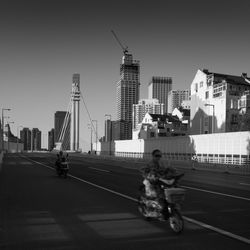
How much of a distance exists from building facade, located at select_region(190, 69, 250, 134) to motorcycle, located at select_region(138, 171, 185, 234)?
72.3 metres

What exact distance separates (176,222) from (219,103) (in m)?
86.7

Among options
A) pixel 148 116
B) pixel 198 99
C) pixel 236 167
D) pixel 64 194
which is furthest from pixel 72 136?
pixel 64 194

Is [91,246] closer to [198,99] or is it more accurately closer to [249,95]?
[249,95]

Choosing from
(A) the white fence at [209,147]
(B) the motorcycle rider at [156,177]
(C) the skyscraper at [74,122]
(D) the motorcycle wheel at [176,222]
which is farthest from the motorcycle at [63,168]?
(C) the skyscraper at [74,122]

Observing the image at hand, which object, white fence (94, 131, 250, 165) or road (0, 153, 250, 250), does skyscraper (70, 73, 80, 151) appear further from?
road (0, 153, 250, 250)

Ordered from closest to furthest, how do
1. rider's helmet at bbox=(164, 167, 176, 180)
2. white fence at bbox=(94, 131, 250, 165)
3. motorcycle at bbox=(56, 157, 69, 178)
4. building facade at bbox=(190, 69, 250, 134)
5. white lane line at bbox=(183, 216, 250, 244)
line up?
white lane line at bbox=(183, 216, 250, 244) → rider's helmet at bbox=(164, 167, 176, 180) → motorcycle at bbox=(56, 157, 69, 178) → white fence at bbox=(94, 131, 250, 165) → building facade at bbox=(190, 69, 250, 134)

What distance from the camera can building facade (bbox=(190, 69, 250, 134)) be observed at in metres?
87.6

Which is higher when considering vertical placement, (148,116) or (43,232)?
(148,116)

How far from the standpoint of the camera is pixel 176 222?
320 inches

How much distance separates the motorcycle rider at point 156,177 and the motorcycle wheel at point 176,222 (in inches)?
12.0

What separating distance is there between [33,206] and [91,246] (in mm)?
5292

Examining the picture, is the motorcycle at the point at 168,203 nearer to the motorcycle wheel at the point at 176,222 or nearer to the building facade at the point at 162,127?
the motorcycle wheel at the point at 176,222

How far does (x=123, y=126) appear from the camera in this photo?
197 m

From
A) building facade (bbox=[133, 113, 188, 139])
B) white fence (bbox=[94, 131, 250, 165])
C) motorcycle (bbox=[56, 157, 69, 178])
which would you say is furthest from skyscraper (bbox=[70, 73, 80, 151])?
motorcycle (bbox=[56, 157, 69, 178])
